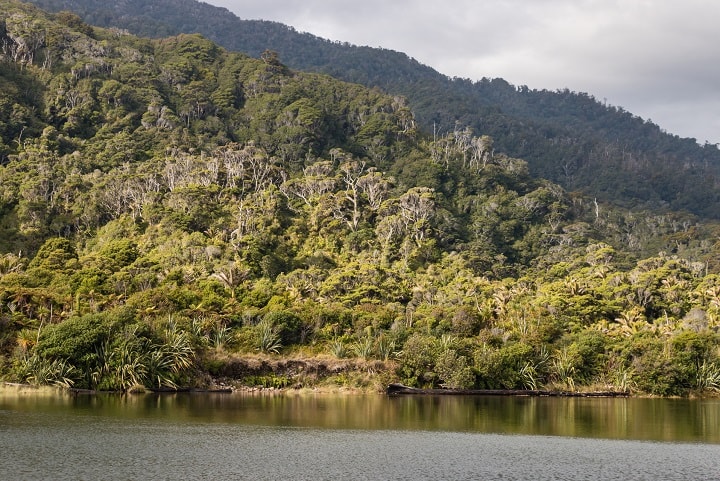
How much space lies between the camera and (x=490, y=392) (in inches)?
3120

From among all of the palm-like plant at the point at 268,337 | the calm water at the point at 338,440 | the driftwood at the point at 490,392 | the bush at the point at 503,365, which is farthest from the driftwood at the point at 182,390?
the bush at the point at 503,365

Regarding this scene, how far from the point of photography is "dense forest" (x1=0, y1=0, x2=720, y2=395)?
7831 centimetres

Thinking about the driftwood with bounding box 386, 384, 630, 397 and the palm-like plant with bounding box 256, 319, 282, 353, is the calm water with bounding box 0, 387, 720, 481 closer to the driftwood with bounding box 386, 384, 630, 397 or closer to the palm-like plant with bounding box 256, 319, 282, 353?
the driftwood with bounding box 386, 384, 630, 397

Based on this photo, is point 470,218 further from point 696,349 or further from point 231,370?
point 231,370

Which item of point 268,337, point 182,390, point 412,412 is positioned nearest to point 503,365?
point 412,412

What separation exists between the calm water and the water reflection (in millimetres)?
144

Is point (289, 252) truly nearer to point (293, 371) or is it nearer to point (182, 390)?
point (293, 371)

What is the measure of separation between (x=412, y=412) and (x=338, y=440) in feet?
53.5

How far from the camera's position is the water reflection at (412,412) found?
52719 mm

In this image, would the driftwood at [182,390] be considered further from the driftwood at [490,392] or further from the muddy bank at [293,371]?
the driftwood at [490,392]

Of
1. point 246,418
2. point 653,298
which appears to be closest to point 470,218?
point 653,298

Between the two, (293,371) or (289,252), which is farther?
(289,252)

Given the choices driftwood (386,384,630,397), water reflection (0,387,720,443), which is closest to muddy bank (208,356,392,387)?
driftwood (386,384,630,397)

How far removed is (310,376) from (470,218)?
293 ft
